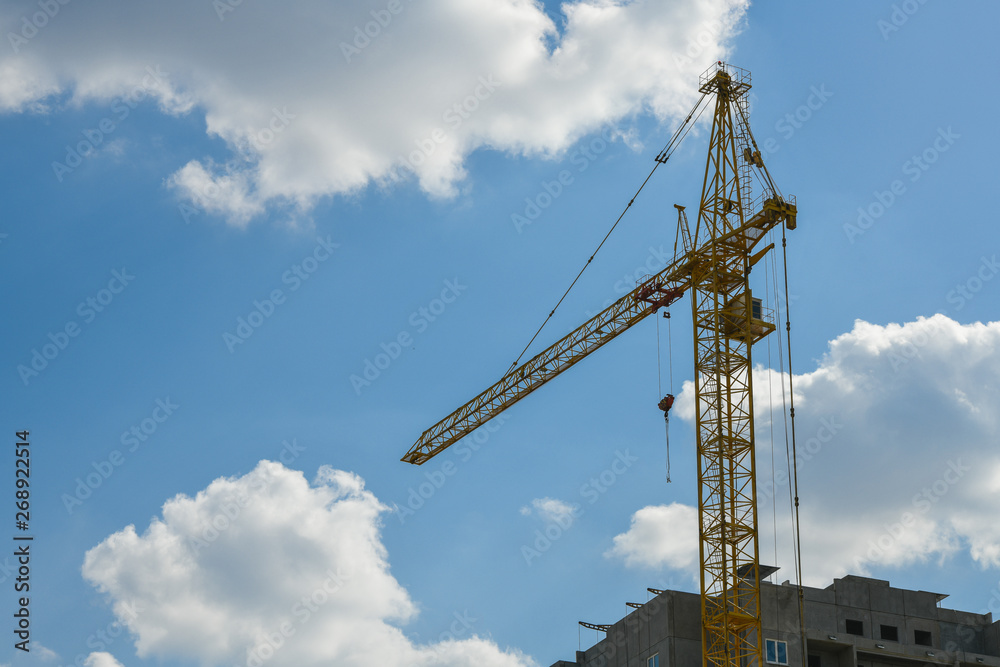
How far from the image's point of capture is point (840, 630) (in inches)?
3209

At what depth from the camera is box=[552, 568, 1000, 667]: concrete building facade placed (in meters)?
80.1

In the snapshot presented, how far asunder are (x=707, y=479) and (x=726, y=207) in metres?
18.8

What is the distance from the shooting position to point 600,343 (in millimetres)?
98188

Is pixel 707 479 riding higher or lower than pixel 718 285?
lower

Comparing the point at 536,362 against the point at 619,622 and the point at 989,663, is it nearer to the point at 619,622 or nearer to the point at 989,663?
the point at 619,622

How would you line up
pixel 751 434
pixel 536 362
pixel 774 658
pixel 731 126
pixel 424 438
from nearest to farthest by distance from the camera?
pixel 774 658
pixel 751 434
pixel 731 126
pixel 536 362
pixel 424 438

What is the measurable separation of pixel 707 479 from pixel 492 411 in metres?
24.7

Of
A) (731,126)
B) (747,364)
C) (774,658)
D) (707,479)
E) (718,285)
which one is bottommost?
(774,658)

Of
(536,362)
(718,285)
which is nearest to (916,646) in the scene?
(718,285)

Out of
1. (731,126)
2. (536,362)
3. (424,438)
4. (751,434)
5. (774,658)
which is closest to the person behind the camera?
(774,658)

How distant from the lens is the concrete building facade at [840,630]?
80125 mm

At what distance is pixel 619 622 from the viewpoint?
86.9m

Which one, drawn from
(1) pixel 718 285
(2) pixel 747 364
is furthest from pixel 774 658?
(1) pixel 718 285

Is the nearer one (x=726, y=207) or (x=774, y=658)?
(x=774, y=658)
